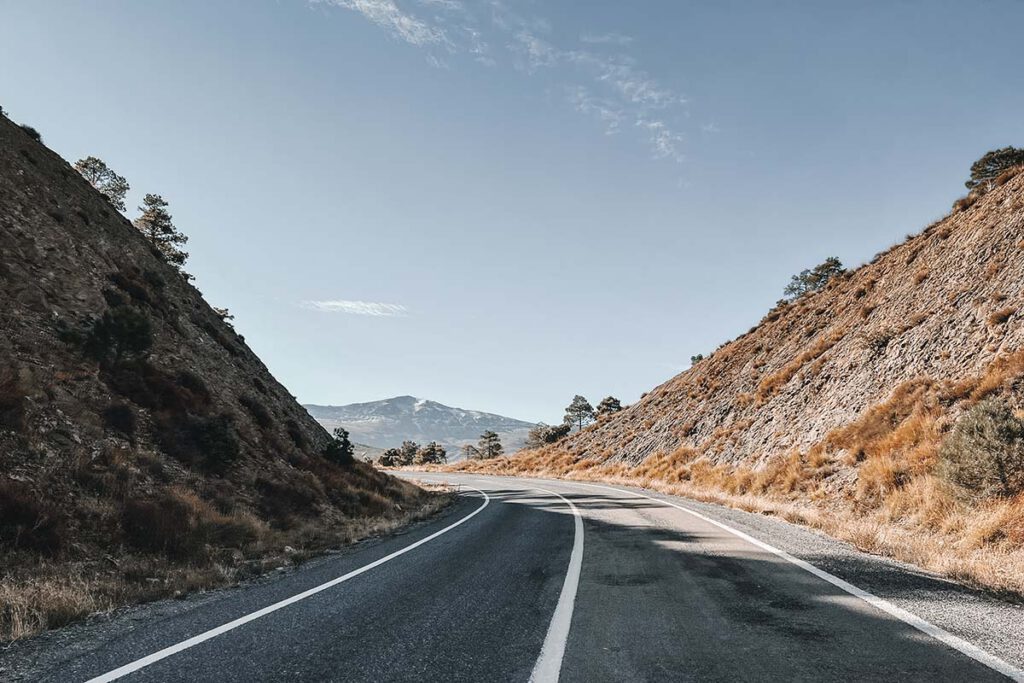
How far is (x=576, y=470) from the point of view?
4409 cm

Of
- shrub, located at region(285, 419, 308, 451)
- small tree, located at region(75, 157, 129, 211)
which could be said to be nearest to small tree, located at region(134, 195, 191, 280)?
small tree, located at region(75, 157, 129, 211)

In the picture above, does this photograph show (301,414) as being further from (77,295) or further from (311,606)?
(311,606)

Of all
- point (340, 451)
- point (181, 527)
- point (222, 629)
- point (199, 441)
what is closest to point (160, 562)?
point (181, 527)

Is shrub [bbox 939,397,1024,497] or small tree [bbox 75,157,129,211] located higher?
small tree [bbox 75,157,129,211]

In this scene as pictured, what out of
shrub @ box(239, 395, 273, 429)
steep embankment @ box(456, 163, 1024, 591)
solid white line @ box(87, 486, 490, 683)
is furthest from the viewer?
shrub @ box(239, 395, 273, 429)

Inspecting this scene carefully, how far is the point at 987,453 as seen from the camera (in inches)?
381

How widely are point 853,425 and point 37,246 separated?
27731mm

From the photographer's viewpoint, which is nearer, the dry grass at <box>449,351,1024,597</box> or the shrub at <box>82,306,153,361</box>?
the dry grass at <box>449,351,1024,597</box>

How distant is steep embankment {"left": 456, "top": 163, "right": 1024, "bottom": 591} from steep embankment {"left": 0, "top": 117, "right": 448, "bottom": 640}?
1173 cm

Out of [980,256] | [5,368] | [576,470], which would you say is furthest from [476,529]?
[576,470]

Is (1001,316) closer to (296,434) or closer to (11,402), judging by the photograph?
(296,434)

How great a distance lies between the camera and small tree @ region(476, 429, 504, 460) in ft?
346

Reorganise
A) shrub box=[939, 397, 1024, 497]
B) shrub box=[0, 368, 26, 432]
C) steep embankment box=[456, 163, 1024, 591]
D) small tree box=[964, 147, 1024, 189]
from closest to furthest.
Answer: shrub box=[939, 397, 1024, 497] < steep embankment box=[456, 163, 1024, 591] < shrub box=[0, 368, 26, 432] < small tree box=[964, 147, 1024, 189]

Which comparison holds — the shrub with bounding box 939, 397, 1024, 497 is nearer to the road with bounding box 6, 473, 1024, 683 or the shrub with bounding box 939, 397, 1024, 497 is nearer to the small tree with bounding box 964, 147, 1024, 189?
the road with bounding box 6, 473, 1024, 683
